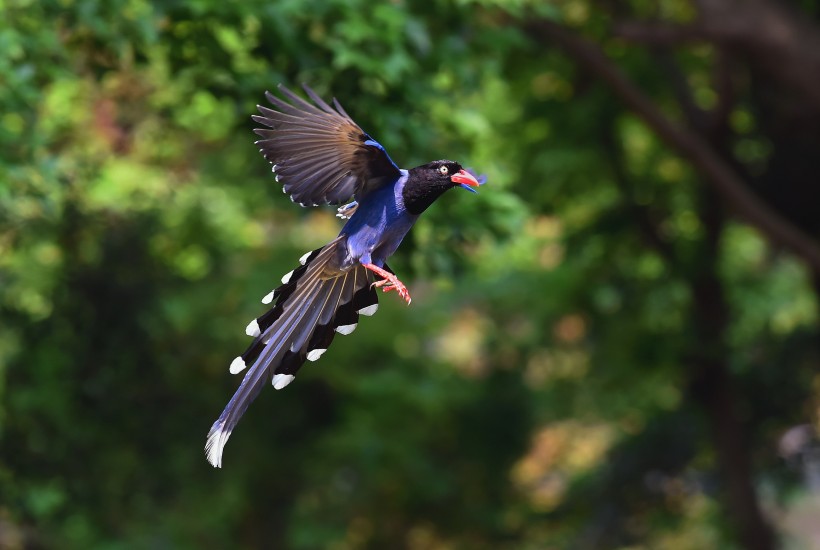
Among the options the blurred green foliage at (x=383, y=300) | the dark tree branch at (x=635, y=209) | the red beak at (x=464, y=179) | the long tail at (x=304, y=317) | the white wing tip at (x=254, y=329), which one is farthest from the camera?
the dark tree branch at (x=635, y=209)

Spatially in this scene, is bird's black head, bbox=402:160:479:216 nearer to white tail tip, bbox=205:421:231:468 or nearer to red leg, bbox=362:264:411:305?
red leg, bbox=362:264:411:305

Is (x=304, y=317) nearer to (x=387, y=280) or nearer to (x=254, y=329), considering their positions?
(x=254, y=329)

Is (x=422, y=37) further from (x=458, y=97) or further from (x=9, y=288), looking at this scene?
(x=9, y=288)

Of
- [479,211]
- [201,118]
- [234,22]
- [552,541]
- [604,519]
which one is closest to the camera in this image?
[234,22]

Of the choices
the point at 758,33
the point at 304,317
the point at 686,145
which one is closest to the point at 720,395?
the point at 686,145

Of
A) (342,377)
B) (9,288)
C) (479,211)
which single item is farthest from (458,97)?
(342,377)

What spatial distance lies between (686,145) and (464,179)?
701 cm

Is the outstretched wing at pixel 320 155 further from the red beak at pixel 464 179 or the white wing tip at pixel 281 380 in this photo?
the white wing tip at pixel 281 380

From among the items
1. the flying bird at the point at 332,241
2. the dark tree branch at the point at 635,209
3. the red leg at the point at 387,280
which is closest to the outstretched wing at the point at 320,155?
the flying bird at the point at 332,241

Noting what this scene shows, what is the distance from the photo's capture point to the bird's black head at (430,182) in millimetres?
3795

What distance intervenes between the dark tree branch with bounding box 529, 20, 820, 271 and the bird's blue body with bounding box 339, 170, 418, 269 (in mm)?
6186

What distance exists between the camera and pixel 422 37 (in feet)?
25.5

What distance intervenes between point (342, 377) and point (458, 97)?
5.21 metres

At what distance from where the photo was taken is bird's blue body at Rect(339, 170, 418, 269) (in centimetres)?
401
